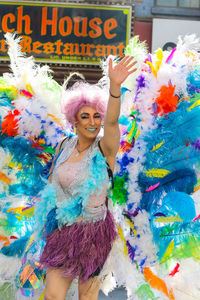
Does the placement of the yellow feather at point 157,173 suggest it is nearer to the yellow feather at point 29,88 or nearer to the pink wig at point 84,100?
the pink wig at point 84,100

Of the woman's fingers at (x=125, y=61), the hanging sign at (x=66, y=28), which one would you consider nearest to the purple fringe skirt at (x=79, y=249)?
the woman's fingers at (x=125, y=61)

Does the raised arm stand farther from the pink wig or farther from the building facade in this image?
the building facade

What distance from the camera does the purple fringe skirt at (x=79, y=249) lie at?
256 centimetres

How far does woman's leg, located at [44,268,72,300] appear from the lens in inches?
97.2

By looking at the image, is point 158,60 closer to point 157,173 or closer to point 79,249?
point 157,173

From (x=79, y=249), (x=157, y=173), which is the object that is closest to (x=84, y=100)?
(x=157, y=173)

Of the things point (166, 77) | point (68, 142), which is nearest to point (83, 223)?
point (68, 142)

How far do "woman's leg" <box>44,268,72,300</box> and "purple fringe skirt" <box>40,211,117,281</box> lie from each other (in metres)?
0.03

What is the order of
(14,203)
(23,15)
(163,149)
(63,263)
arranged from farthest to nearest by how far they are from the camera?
(23,15), (14,203), (163,149), (63,263)

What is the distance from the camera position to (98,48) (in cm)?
773

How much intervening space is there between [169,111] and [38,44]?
5304mm

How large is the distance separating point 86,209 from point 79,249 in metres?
0.23

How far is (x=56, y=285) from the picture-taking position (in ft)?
8.21

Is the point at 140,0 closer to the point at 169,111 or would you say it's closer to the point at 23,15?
the point at 23,15
